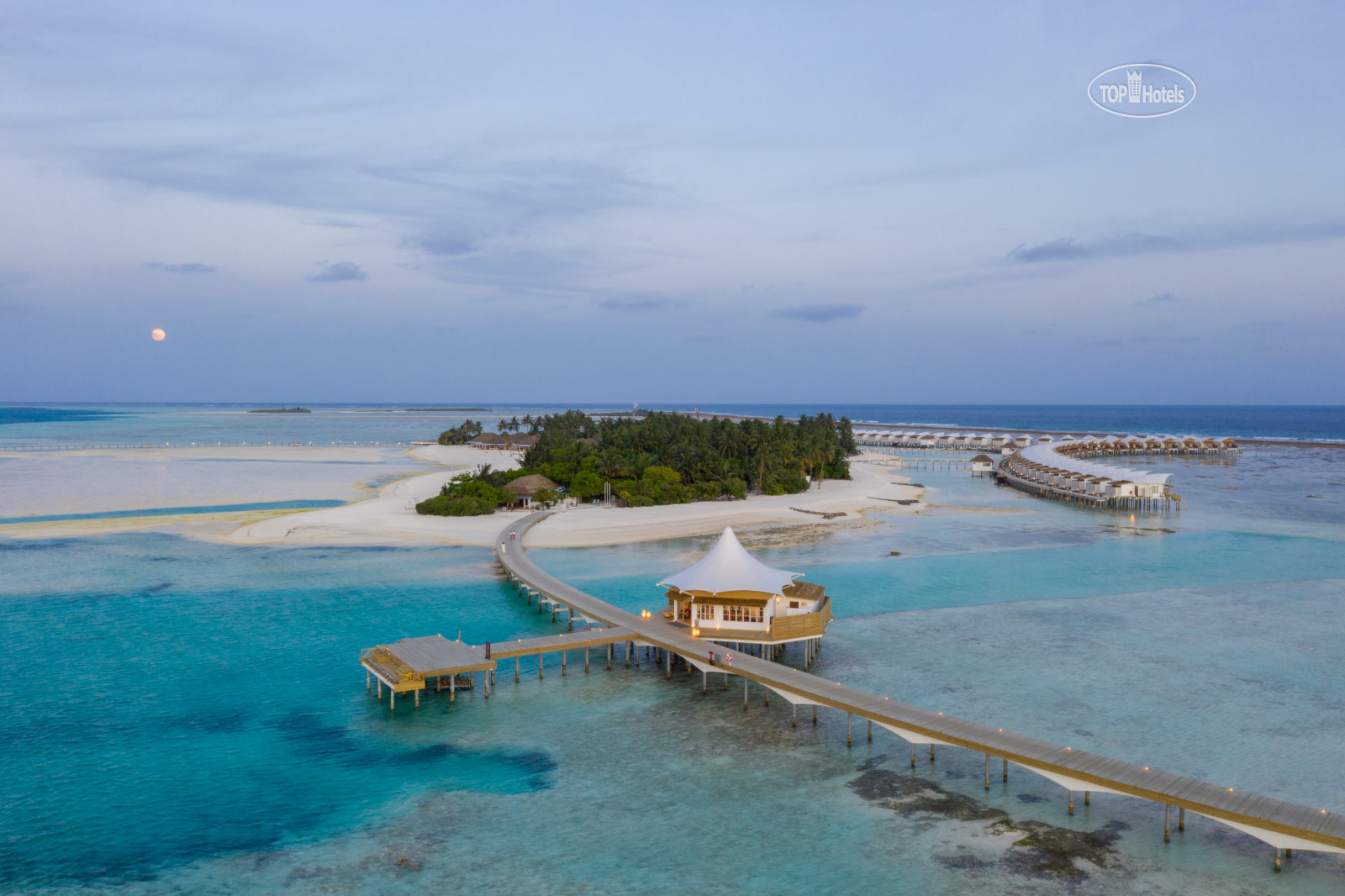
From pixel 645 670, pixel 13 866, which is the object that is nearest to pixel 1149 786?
pixel 645 670

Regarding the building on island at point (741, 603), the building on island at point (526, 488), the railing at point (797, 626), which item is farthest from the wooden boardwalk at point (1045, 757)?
the building on island at point (526, 488)

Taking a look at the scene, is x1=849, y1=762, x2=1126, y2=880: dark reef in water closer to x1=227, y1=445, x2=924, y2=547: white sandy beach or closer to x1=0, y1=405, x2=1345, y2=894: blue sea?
x1=0, y1=405, x2=1345, y2=894: blue sea

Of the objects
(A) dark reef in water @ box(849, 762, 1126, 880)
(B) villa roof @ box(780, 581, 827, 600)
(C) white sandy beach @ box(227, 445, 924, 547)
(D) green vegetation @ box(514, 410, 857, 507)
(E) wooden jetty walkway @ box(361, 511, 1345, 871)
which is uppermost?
(D) green vegetation @ box(514, 410, 857, 507)

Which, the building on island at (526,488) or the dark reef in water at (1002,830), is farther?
the building on island at (526,488)

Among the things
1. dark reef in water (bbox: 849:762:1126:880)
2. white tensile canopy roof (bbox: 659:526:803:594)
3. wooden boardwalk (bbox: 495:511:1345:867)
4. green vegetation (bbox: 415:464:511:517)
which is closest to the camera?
wooden boardwalk (bbox: 495:511:1345:867)

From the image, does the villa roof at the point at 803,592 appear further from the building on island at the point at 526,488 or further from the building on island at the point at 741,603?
the building on island at the point at 526,488

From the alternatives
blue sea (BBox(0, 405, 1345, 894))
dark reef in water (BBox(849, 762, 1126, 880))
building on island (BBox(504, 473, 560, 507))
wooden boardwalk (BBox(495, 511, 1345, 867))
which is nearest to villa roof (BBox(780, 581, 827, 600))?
blue sea (BBox(0, 405, 1345, 894))
